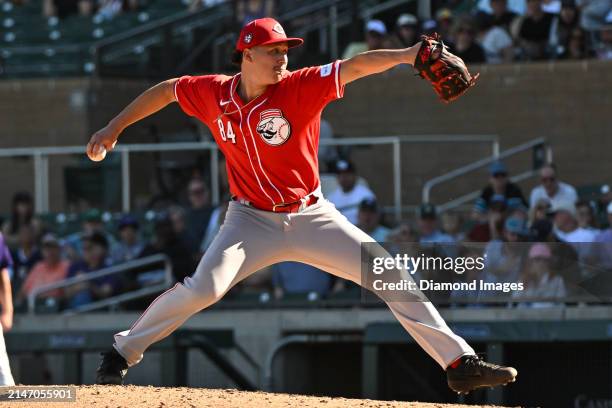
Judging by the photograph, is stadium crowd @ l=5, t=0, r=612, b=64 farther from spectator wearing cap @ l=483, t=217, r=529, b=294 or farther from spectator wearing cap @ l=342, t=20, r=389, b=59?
spectator wearing cap @ l=483, t=217, r=529, b=294

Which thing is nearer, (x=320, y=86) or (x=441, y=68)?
(x=441, y=68)

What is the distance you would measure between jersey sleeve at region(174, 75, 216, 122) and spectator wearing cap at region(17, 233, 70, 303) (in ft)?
20.8

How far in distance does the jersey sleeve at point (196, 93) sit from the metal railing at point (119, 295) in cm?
547

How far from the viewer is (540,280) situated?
10.8m

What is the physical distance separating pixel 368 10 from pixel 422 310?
9.17 meters

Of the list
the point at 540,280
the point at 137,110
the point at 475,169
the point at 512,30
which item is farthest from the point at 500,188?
the point at 137,110

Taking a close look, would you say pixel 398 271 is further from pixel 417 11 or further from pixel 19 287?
pixel 417 11

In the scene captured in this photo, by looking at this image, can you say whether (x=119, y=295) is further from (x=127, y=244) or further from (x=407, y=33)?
(x=407, y=33)

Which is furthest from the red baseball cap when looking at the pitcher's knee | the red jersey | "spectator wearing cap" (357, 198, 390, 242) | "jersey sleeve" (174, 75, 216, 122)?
"spectator wearing cap" (357, 198, 390, 242)

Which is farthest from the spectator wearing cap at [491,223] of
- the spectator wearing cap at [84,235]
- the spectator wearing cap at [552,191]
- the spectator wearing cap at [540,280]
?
the spectator wearing cap at [84,235]

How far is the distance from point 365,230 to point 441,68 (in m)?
5.65

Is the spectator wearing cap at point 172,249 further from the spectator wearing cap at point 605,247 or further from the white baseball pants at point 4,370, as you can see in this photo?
the white baseball pants at point 4,370

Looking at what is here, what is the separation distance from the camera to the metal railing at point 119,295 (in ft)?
41.9

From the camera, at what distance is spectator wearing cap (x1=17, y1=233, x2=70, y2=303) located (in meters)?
13.4
